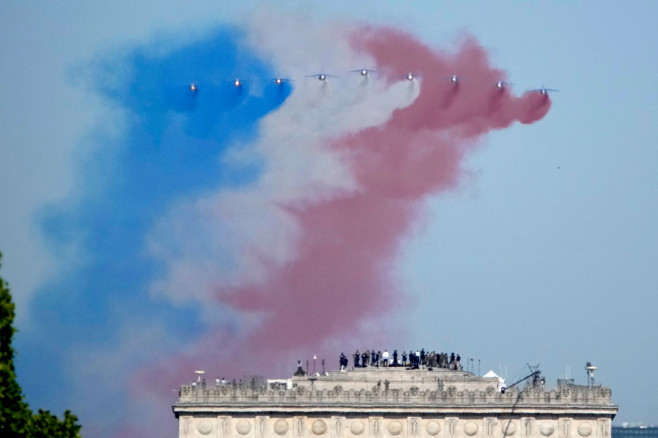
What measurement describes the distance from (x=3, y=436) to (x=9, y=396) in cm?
282

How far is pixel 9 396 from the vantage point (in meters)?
173

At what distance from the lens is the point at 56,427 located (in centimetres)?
18012

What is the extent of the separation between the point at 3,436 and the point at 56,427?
29.1 ft

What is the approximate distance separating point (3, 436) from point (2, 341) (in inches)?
249

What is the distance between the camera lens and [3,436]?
17162cm

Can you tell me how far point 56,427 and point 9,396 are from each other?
317 inches

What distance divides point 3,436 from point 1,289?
9.65m

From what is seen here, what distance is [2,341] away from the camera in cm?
17325

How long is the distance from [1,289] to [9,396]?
23.1 feet

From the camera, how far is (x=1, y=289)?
17312cm

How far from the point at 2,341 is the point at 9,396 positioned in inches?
143

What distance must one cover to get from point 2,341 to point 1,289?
342 centimetres
